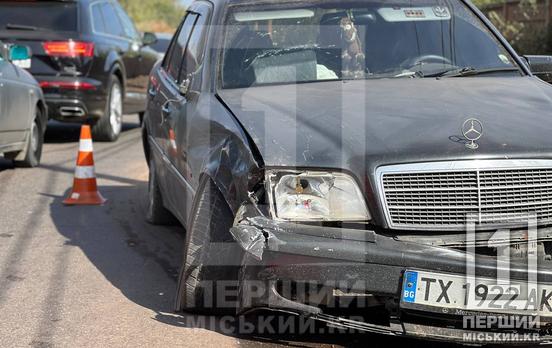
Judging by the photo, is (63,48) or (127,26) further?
(127,26)

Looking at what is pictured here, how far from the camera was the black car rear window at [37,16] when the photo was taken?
11914 millimetres

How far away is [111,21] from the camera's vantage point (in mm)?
13219

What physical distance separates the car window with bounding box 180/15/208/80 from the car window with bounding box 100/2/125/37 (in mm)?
6747

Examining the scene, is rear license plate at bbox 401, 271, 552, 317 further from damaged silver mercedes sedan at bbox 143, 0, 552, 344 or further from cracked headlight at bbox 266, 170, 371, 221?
cracked headlight at bbox 266, 170, 371, 221

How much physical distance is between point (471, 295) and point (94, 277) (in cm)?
270

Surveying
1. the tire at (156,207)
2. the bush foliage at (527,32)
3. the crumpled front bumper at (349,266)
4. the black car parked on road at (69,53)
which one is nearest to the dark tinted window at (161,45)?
the black car parked on road at (69,53)

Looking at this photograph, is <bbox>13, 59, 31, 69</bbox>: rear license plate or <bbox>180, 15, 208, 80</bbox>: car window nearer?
<bbox>180, 15, 208, 80</bbox>: car window

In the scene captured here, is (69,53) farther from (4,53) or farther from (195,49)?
(195,49)

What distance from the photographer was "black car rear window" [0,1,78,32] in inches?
469

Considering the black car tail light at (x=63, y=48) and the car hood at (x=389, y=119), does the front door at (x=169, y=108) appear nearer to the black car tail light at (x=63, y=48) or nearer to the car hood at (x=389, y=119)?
the car hood at (x=389, y=119)

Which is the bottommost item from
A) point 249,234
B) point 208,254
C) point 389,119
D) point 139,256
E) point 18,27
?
point 139,256

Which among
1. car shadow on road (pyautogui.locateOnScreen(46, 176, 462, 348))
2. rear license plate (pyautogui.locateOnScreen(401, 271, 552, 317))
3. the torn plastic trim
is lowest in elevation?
car shadow on road (pyautogui.locateOnScreen(46, 176, 462, 348))

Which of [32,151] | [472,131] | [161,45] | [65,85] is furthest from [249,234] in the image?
[161,45]

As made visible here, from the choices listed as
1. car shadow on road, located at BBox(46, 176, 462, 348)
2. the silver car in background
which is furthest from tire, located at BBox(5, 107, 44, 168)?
car shadow on road, located at BBox(46, 176, 462, 348)
